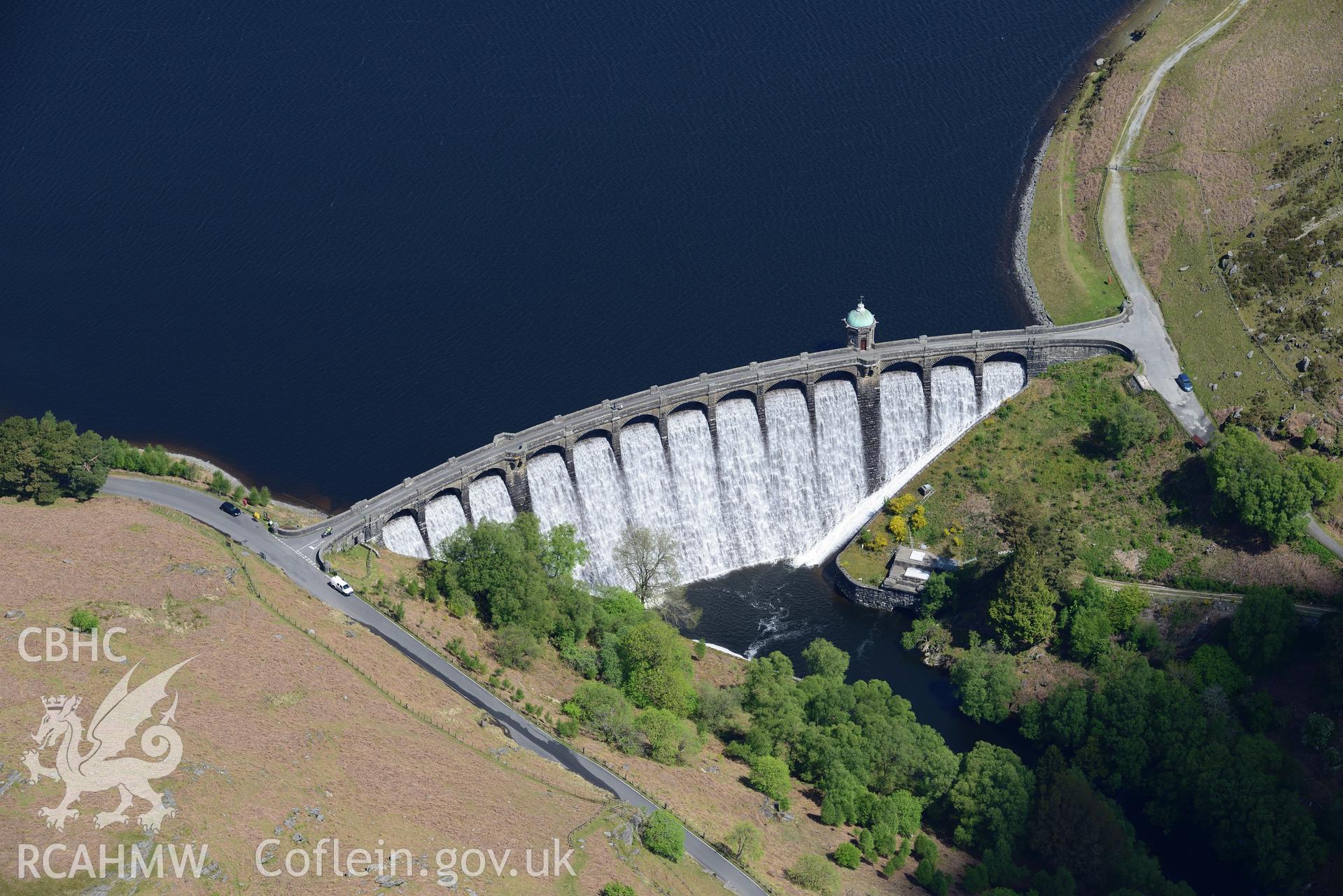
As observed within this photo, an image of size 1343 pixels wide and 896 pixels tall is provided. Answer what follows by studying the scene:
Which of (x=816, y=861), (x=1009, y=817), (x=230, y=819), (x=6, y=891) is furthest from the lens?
(x=1009, y=817)

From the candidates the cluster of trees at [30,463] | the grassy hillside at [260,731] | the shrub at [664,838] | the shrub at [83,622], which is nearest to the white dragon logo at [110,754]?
the grassy hillside at [260,731]

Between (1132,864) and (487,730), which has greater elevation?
Result: (487,730)

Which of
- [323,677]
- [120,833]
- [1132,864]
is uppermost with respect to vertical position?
[323,677]

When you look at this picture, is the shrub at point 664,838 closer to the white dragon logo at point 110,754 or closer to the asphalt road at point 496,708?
the asphalt road at point 496,708

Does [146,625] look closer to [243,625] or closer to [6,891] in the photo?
[243,625]

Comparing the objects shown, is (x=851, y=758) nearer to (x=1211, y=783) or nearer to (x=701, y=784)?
(x=701, y=784)

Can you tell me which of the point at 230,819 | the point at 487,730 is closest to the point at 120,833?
the point at 230,819
